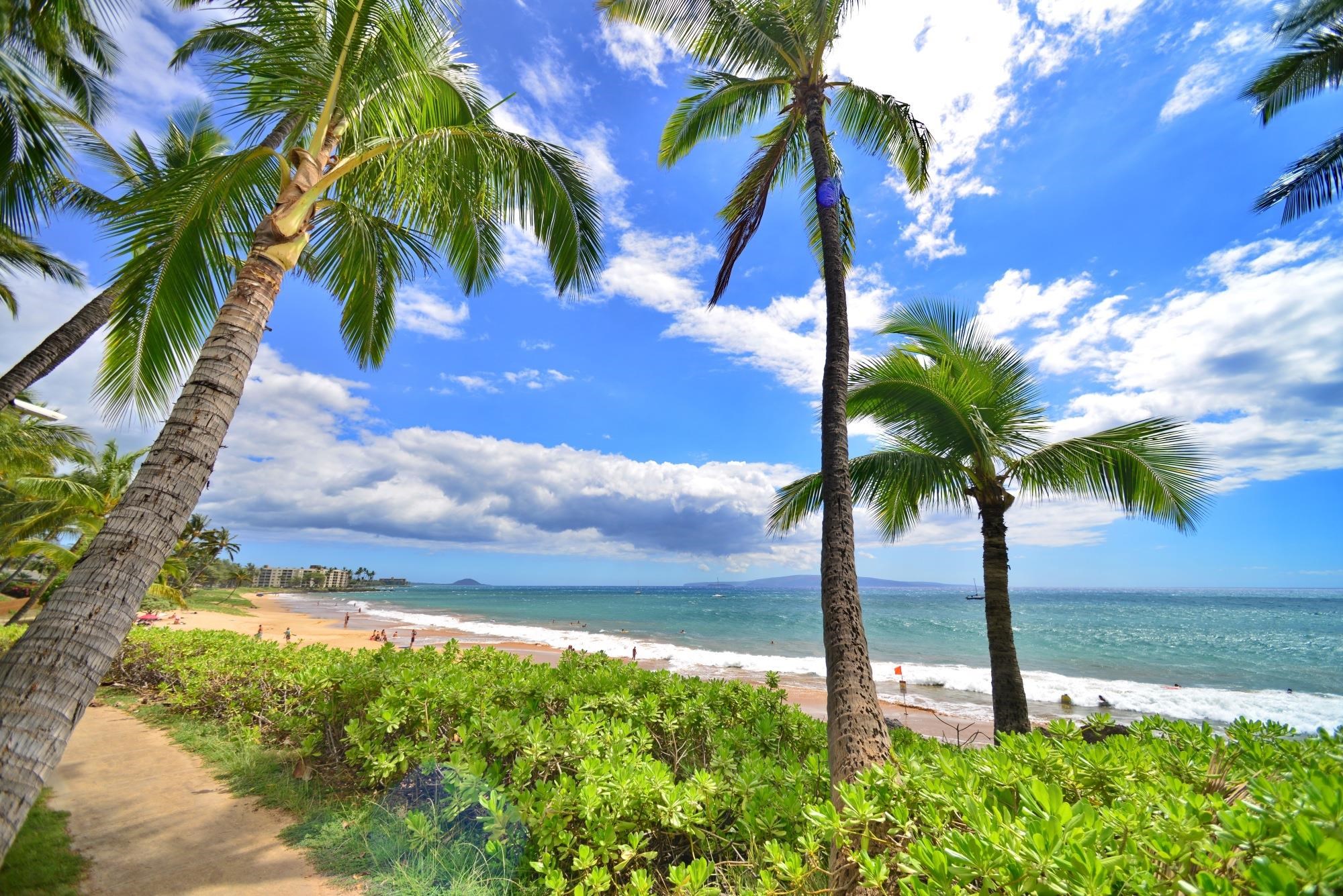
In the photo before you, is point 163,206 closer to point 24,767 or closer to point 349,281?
point 349,281

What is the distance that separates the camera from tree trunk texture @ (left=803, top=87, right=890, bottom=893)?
9.95ft

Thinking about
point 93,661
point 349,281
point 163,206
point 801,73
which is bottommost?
point 93,661

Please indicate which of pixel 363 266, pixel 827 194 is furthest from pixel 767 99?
→ pixel 363 266

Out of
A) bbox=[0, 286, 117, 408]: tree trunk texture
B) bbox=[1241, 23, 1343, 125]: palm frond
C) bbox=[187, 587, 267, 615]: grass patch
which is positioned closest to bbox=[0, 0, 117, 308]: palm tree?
bbox=[0, 286, 117, 408]: tree trunk texture

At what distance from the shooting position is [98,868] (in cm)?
338

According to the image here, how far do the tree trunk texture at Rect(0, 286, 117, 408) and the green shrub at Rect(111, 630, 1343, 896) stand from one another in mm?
4909

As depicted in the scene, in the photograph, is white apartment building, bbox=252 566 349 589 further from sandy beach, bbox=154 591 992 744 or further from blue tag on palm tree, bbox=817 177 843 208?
blue tag on palm tree, bbox=817 177 843 208

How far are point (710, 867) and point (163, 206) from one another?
576 centimetres

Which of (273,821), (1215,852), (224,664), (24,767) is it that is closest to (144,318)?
(24,767)

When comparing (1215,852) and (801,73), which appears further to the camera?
(801,73)

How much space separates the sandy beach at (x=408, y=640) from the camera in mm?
12453

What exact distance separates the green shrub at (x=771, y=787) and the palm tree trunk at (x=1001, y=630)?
2514 mm

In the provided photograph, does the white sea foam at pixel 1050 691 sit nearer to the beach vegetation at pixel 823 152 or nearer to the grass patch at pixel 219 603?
the beach vegetation at pixel 823 152

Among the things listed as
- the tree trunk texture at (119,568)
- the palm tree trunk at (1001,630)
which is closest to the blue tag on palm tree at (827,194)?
the tree trunk texture at (119,568)
